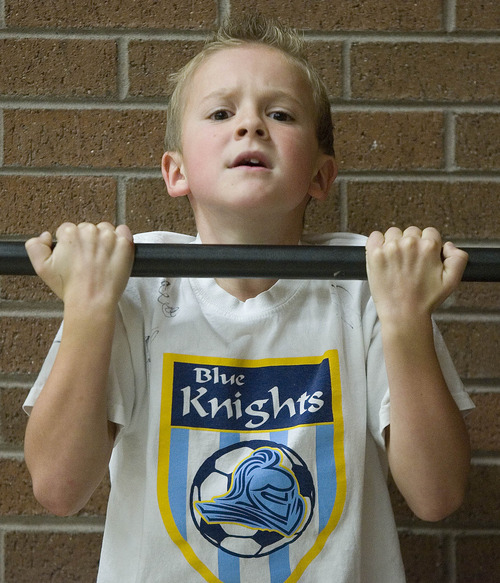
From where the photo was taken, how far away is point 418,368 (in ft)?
3.59

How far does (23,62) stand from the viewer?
4.92 feet

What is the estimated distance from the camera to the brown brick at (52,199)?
1.50m

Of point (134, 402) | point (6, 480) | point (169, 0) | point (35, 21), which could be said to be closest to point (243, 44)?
point (169, 0)

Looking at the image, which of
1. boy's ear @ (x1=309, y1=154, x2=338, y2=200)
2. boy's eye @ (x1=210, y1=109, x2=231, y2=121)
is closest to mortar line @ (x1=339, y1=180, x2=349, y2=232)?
boy's ear @ (x1=309, y1=154, x2=338, y2=200)

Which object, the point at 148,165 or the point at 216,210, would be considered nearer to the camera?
the point at 216,210

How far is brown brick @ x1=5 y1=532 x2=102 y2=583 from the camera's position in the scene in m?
1.52

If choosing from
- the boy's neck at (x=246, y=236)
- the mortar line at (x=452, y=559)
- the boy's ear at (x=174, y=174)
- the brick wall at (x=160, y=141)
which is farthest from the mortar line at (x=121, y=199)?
the mortar line at (x=452, y=559)

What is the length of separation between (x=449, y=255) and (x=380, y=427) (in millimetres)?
293

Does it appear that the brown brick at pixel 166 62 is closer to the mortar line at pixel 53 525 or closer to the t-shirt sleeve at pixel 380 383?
the t-shirt sleeve at pixel 380 383

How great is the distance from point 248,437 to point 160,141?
0.61 metres

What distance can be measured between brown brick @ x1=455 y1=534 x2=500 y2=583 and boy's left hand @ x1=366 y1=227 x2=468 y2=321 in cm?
67

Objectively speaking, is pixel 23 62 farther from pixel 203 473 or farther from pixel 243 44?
pixel 203 473

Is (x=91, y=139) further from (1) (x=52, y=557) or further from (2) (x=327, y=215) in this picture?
(1) (x=52, y=557)

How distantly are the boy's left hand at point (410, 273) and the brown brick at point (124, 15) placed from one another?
68cm
